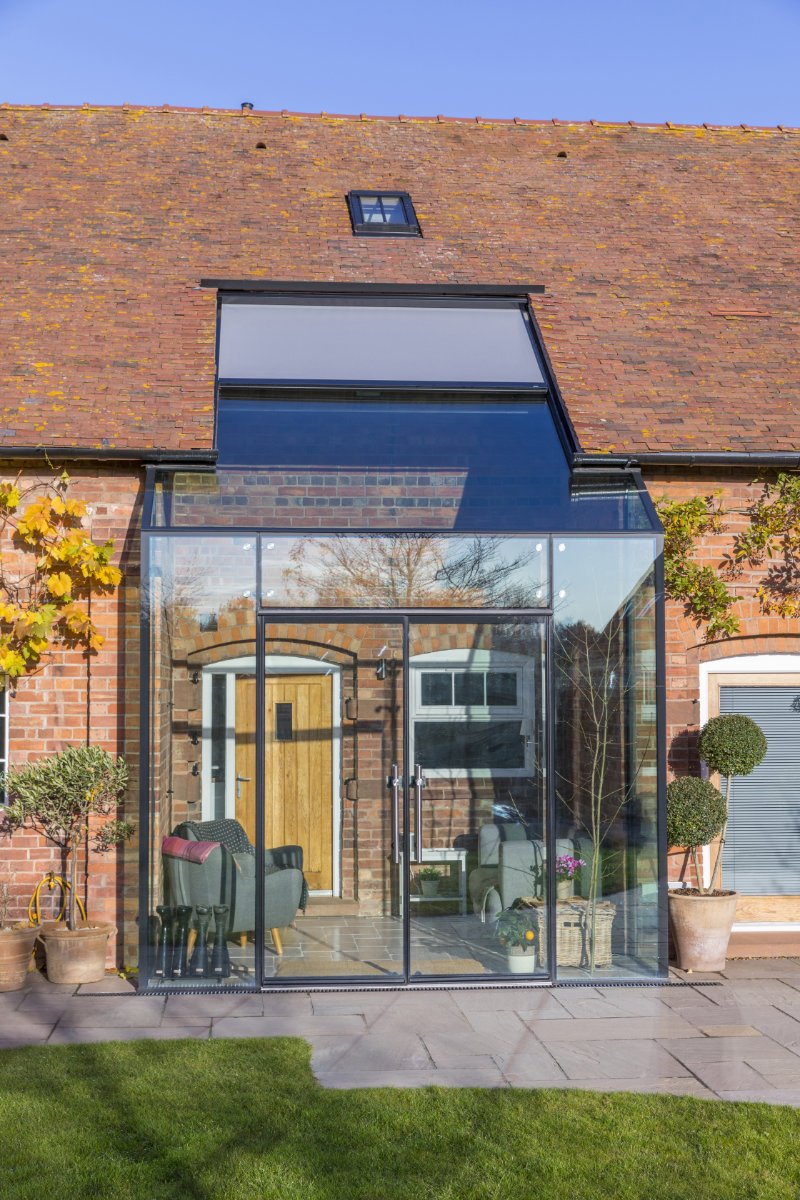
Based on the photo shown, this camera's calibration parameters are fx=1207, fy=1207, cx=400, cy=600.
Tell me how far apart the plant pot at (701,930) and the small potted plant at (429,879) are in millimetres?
1770

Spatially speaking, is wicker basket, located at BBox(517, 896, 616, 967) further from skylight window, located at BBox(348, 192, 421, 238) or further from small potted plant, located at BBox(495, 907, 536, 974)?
skylight window, located at BBox(348, 192, 421, 238)

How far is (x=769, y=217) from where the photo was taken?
1288 centimetres

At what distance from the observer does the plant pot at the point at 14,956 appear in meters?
8.06

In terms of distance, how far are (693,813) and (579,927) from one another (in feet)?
3.84

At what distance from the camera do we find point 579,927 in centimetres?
838

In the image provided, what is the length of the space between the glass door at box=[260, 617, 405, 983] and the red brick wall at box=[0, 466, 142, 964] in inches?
45.1

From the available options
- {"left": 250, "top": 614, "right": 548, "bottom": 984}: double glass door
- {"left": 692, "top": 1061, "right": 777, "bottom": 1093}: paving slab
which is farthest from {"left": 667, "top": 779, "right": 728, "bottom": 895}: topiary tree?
{"left": 692, "top": 1061, "right": 777, "bottom": 1093}: paving slab

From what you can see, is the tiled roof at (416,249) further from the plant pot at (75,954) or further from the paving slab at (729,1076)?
the paving slab at (729,1076)

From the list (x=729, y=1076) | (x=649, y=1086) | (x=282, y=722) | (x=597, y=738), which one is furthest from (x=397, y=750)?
(x=729, y=1076)

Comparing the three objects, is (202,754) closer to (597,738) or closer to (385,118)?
(597,738)

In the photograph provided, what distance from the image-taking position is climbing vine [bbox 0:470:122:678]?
8.66 m

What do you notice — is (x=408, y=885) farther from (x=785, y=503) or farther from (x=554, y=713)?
(x=785, y=503)

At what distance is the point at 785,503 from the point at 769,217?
196 inches

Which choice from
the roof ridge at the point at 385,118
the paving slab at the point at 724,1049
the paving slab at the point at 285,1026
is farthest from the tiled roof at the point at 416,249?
the paving slab at the point at 724,1049
